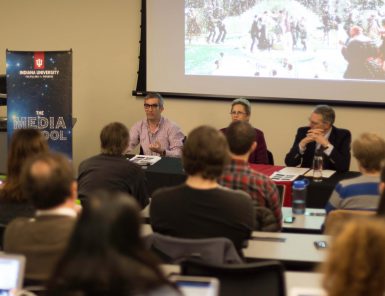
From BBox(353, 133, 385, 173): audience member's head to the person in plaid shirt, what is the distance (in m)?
0.52

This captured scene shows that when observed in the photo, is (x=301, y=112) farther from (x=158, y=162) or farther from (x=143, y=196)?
(x=143, y=196)

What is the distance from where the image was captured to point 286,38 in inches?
260

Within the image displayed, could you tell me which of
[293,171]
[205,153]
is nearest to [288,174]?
[293,171]

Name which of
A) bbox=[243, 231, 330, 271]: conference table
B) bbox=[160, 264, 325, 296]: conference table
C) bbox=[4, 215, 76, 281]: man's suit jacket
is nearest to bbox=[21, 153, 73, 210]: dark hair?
bbox=[4, 215, 76, 281]: man's suit jacket

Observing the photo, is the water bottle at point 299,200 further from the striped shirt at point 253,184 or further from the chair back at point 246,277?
the chair back at point 246,277

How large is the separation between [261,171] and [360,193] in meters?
1.81

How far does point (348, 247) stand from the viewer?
1593 mm

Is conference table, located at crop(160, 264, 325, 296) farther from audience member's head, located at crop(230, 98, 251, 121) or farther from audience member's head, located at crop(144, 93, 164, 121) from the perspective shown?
audience member's head, located at crop(144, 93, 164, 121)

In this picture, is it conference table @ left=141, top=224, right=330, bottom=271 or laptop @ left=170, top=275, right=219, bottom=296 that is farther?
conference table @ left=141, top=224, right=330, bottom=271

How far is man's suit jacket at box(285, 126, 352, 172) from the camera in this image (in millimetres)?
5230

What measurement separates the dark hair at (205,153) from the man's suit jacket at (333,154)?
2.43m

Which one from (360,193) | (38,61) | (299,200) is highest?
(38,61)

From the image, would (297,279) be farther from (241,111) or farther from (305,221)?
(241,111)

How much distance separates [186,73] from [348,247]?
541 cm
